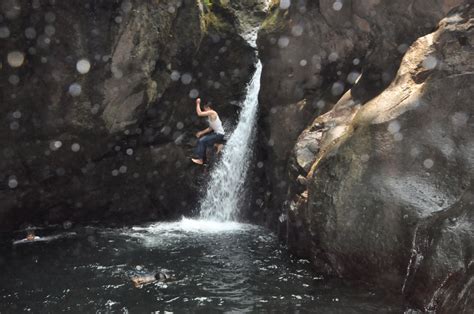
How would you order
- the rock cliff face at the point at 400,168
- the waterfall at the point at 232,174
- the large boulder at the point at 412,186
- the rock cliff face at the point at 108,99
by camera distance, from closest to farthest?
the large boulder at the point at 412,186 < the rock cliff face at the point at 400,168 < the rock cliff face at the point at 108,99 < the waterfall at the point at 232,174

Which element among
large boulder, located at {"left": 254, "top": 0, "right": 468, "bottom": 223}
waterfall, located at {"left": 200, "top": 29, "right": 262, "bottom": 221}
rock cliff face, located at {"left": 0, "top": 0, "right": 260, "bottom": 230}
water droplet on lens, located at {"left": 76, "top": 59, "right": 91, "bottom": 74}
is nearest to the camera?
large boulder, located at {"left": 254, "top": 0, "right": 468, "bottom": 223}

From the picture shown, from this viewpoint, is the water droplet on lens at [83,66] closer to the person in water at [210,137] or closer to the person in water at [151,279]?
the person in water at [210,137]

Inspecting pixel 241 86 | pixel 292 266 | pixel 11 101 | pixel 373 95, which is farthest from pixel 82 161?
pixel 373 95

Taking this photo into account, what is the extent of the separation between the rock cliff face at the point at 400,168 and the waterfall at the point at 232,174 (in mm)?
4900

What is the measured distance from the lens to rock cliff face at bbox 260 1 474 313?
857 centimetres

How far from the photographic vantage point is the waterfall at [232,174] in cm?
1734

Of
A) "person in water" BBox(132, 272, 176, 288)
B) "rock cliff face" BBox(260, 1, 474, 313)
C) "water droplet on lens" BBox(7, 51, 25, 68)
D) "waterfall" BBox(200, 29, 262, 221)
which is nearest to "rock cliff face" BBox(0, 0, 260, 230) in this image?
"water droplet on lens" BBox(7, 51, 25, 68)

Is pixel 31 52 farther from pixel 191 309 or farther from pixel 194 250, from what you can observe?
pixel 191 309

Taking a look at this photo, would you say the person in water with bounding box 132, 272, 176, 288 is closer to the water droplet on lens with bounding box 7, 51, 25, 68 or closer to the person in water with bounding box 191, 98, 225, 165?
the person in water with bounding box 191, 98, 225, 165

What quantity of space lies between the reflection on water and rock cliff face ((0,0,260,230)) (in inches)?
89.6

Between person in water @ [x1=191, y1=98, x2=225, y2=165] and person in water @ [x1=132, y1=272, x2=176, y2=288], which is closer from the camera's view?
person in water @ [x1=132, y1=272, x2=176, y2=288]

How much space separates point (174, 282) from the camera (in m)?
10.2

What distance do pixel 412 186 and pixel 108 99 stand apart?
9.70m

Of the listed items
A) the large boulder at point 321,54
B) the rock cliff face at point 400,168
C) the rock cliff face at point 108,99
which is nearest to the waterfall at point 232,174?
the rock cliff face at point 108,99
